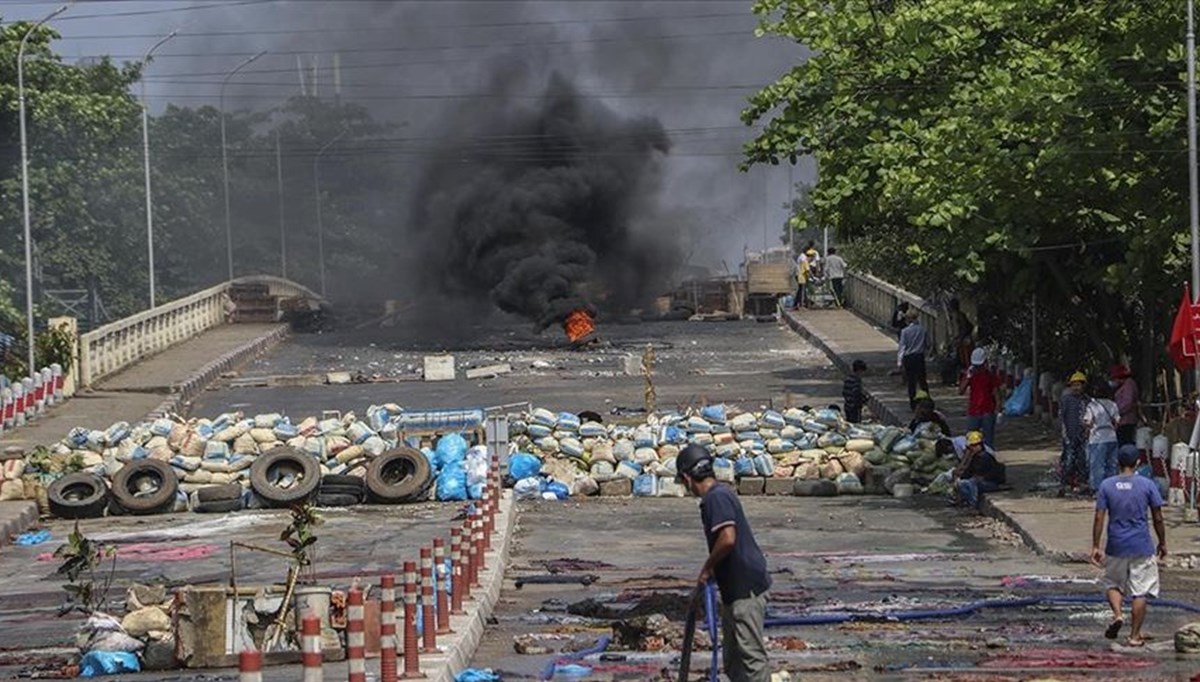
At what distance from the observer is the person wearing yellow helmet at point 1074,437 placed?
26.1 m

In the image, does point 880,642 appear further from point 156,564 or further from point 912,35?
point 912,35

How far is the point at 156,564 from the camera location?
2494cm

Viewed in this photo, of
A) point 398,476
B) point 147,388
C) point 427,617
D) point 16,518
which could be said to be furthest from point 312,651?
point 147,388

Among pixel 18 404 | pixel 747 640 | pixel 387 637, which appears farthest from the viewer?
pixel 18 404

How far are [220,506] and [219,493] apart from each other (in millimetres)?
216

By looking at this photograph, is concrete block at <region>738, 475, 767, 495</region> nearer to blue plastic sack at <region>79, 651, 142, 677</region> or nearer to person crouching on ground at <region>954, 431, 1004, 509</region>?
person crouching on ground at <region>954, 431, 1004, 509</region>

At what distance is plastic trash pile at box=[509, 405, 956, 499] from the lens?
103ft

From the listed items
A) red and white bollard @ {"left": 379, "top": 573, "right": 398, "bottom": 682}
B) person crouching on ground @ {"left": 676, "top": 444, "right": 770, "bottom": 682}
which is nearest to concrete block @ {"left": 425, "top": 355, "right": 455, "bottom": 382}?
red and white bollard @ {"left": 379, "top": 573, "right": 398, "bottom": 682}

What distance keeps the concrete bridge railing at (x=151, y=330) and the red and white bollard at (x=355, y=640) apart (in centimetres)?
3495

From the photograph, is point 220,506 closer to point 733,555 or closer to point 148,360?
point 733,555

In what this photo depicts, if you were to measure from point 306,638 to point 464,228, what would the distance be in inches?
2358

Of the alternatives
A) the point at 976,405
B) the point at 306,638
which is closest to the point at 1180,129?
the point at 976,405

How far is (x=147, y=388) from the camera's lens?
45469 mm

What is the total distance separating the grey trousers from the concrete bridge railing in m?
35.2
